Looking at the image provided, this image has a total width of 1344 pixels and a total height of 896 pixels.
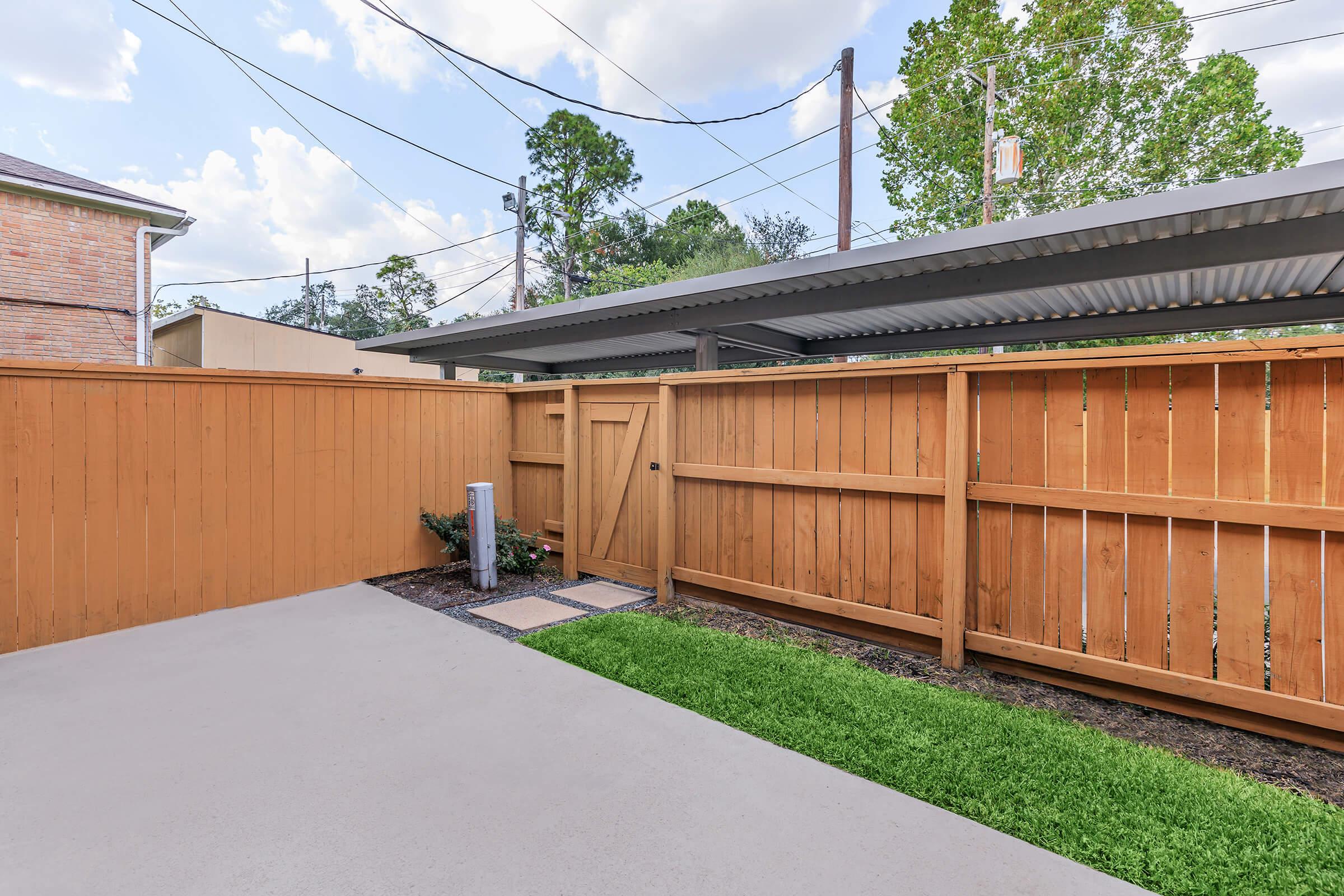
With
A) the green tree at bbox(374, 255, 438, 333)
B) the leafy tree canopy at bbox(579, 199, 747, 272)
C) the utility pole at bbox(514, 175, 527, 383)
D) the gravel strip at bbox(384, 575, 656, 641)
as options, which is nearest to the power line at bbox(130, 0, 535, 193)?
the utility pole at bbox(514, 175, 527, 383)

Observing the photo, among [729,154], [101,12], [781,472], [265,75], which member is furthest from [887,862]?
[101,12]

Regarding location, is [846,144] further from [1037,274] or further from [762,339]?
[1037,274]

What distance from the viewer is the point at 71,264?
8.23 meters

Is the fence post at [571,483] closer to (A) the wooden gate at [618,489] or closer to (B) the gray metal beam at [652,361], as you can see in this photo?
(A) the wooden gate at [618,489]

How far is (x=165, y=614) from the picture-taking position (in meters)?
3.75

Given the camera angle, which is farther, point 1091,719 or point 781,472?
point 781,472

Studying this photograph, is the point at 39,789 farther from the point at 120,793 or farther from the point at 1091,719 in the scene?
the point at 1091,719

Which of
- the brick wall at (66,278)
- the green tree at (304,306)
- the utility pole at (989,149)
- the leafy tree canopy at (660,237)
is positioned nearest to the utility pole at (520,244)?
the leafy tree canopy at (660,237)

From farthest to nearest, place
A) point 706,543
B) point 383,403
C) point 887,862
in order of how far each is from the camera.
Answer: point 383,403 < point 706,543 < point 887,862

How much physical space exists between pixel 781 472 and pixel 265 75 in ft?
32.5

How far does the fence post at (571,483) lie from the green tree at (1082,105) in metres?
14.6

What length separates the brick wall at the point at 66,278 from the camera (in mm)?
7793

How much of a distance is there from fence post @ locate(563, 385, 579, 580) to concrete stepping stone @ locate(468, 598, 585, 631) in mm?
660

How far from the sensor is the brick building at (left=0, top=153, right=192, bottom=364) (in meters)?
7.79
